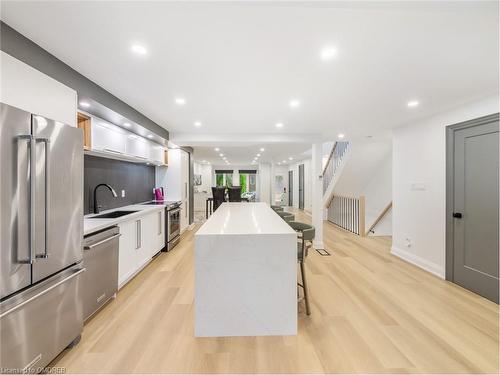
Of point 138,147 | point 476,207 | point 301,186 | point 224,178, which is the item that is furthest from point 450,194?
point 224,178

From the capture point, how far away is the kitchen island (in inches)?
74.0

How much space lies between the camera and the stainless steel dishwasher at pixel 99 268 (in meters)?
2.02

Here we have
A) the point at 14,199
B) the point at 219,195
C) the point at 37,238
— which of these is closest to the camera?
the point at 14,199

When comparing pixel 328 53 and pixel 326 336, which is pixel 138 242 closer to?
pixel 326 336

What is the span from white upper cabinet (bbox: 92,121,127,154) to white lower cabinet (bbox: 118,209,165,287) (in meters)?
1.05

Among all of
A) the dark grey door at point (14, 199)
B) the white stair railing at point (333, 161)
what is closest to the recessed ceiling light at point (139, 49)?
the dark grey door at point (14, 199)

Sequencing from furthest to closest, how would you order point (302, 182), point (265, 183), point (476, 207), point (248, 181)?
point (248, 181) → point (265, 183) → point (302, 182) → point (476, 207)

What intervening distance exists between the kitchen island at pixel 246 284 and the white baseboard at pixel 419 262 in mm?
2781

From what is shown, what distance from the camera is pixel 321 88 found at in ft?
7.80

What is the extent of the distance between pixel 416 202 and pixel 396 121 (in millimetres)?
1453

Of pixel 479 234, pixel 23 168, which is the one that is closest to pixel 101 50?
pixel 23 168

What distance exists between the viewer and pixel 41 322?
1.44 metres

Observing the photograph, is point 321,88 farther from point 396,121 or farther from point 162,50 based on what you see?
point 396,121

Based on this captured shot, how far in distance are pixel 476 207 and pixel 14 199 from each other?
465 centimetres
